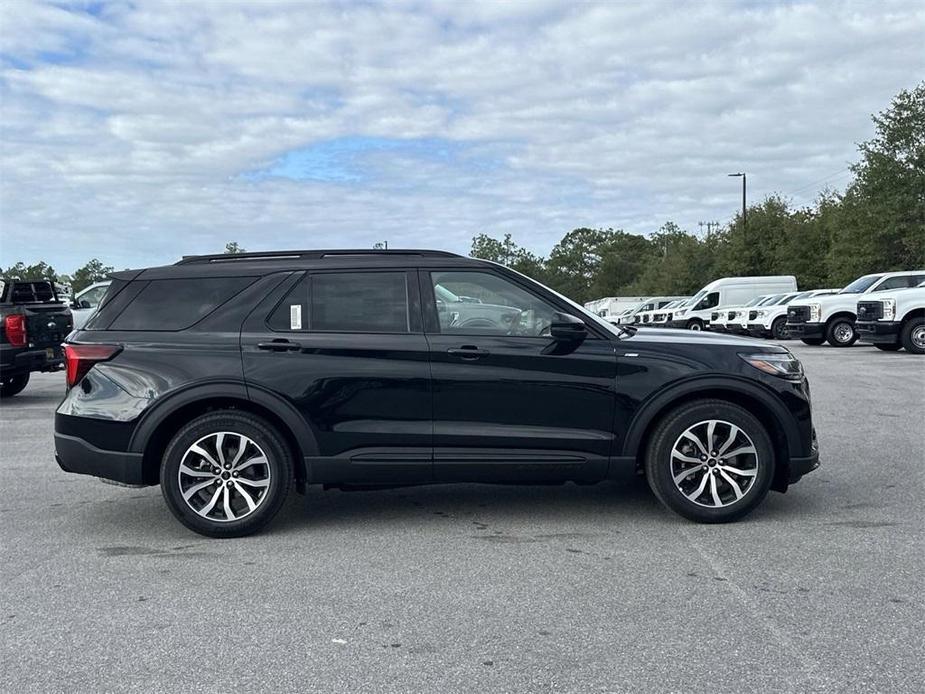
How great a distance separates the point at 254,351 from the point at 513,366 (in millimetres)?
1571

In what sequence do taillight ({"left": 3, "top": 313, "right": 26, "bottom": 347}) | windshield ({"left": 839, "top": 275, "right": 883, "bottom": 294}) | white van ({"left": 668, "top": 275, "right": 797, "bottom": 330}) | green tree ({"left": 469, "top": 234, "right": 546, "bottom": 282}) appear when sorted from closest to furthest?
1. taillight ({"left": 3, "top": 313, "right": 26, "bottom": 347})
2. windshield ({"left": 839, "top": 275, "right": 883, "bottom": 294})
3. white van ({"left": 668, "top": 275, "right": 797, "bottom": 330})
4. green tree ({"left": 469, "top": 234, "right": 546, "bottom": 282})

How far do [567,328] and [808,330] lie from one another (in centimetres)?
1960

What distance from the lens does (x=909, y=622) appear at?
3934 millimetres

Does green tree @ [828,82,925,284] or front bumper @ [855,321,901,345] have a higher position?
green tree @ [828,82,925,284]

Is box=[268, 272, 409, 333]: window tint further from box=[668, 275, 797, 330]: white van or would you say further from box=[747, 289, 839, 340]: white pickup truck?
box=[668, 275, 797, 330]: white van

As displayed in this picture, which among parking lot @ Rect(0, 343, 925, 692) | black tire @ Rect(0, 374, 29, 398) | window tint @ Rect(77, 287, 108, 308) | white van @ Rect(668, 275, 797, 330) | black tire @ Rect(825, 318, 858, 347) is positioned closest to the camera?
parking lot @ Rect(0, 343, 925, 692)

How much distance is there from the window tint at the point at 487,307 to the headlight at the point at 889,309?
16076 millimetres

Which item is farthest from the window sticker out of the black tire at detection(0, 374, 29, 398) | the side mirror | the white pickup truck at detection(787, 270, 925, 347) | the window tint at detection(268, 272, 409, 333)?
the white pickup truck at detection(787, 270, 925, 347)

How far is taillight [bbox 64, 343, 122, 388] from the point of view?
Result: 5.55 metres

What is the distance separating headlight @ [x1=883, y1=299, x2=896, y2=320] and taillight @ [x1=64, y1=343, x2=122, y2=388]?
1769 cm

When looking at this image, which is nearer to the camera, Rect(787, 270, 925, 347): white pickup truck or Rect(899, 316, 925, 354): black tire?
Rect(899, 316, 925, 354): black tire

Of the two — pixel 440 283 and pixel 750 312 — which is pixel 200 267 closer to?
pixel 440 283

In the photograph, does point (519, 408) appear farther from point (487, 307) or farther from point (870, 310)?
point (870, 310)

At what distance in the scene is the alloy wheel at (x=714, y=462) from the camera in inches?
217
